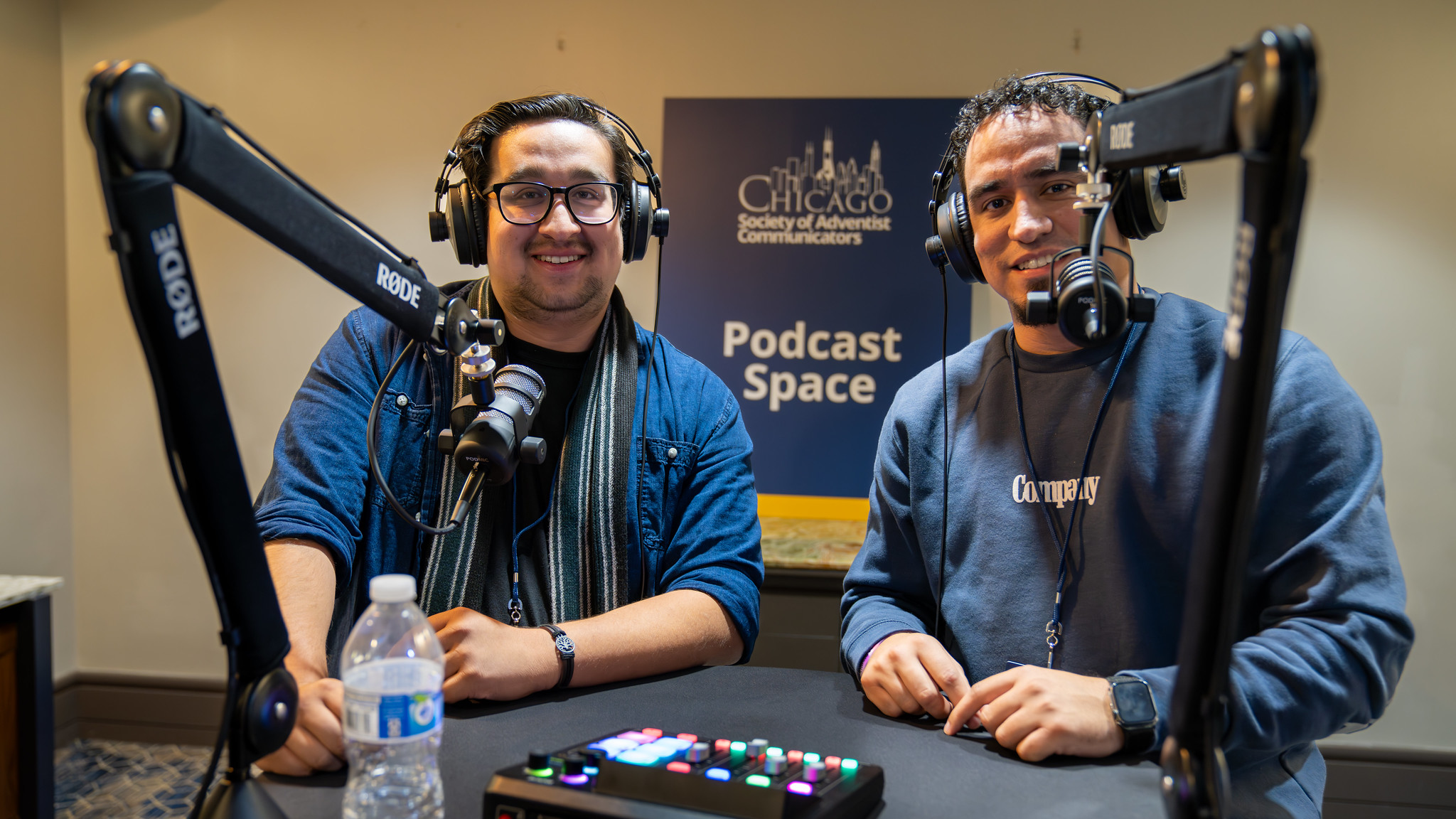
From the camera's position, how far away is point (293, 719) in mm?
824

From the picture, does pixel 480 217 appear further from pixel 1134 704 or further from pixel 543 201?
pixel 1134 704

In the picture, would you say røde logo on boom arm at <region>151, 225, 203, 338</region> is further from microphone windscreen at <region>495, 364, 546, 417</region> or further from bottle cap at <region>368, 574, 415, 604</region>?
microphone windscreen at <region>495, 364, 546, 417</region>

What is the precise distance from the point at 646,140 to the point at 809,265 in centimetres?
70

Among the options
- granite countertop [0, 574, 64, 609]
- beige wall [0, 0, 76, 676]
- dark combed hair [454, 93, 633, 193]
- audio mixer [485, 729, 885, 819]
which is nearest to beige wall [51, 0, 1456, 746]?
beige wall [0, 0, 76, 676]

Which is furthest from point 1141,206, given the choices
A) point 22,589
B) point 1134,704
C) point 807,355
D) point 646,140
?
point 22,589

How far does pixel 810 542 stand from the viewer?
2.68 m

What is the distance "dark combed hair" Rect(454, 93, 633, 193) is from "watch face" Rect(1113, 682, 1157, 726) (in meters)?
1.16

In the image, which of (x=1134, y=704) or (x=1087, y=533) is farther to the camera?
(x=1087, y=533)

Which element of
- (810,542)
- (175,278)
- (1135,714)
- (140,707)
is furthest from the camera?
(140,707)

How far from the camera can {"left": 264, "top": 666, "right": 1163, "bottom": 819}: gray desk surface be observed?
2.85 feet

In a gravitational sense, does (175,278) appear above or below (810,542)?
above

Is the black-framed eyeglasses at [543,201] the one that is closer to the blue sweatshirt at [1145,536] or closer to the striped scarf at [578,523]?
the striped scarf at [578,523]

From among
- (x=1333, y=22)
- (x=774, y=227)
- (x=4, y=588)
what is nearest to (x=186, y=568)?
(x=4, y=588)

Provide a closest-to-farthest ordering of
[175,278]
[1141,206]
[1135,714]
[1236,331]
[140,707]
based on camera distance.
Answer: [1236,331] < [175,278] < [1135,714] < [1141,206] < [140,707]
